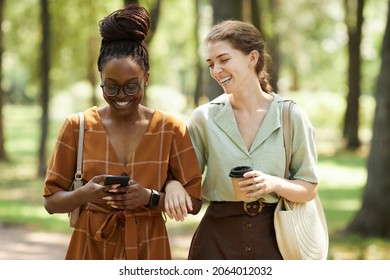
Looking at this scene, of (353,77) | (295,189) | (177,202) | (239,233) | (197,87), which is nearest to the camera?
(177,202)

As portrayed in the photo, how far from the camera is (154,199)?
3322mm

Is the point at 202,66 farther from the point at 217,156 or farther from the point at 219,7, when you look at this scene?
the point at 217,156

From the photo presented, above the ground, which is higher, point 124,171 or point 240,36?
point 240,36

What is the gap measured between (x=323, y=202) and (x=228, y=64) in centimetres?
1208

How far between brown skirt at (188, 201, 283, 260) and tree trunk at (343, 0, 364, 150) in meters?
21.0

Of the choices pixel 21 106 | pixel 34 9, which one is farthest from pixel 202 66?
pixel 21 106

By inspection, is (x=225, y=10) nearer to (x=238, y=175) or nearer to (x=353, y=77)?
(x=238, y=175)

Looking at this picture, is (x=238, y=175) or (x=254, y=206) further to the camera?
(x=254, y=206)

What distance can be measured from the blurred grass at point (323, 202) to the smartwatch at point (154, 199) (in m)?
5.52

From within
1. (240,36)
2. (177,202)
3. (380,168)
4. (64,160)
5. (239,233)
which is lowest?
(239,233)

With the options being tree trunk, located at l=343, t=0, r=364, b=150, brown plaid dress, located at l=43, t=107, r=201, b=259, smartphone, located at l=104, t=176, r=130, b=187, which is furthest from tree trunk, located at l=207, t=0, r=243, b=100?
tree trunk, located at l=343, t=0, r=364, b=150

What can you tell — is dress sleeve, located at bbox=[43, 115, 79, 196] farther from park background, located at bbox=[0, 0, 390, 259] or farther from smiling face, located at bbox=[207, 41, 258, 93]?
park background, located at bbox=[0, 0, 390, 259]

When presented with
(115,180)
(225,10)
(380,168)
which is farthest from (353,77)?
(115,180)
